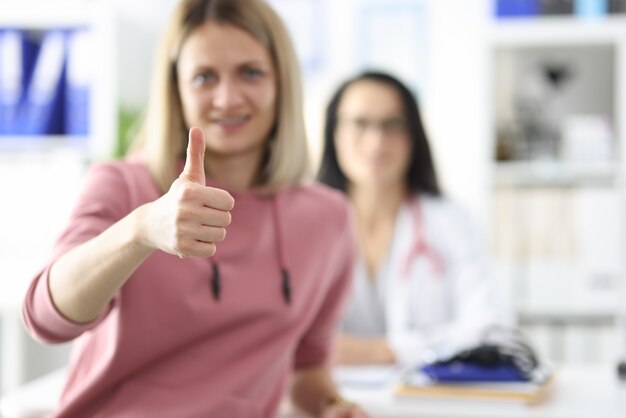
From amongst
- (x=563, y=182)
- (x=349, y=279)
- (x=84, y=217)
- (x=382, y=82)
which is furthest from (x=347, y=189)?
(x=84, y=217)

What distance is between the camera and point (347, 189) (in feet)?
8.96

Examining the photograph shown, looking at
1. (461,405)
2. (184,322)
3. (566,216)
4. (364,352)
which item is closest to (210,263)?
(184,322)

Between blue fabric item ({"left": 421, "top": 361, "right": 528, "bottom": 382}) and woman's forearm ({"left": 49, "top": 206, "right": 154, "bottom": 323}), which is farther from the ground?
woman's forearm ({"left": 49, "top": 206, "right": 154, "bottom": 323})

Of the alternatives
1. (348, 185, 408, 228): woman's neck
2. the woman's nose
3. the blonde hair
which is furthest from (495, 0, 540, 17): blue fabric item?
the woman's nose

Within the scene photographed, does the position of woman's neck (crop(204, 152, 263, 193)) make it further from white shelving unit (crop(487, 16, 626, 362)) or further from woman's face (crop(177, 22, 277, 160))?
white shelving unit (crop(487, 16, 626, 362))

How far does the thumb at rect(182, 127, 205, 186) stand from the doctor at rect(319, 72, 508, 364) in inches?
53.3

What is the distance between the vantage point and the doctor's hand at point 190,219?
1016 mm

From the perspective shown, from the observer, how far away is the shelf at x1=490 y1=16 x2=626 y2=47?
131 inches

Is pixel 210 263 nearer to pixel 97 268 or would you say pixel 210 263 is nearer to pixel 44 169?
pixel 97 268

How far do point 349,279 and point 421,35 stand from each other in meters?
2.33

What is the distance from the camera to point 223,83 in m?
1.44

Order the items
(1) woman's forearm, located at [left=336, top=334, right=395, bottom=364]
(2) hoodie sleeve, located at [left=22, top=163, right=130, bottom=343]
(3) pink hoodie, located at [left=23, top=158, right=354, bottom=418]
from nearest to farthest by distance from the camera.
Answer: (2) hoodie sleeve, located at [left=22, top=163, right=130, bottom=343] < (3) pink hoodie, located at [left=23, top=158, right=354, bottom=418] < (1) woman's forearm, located at [left=336, top=334, right=395, bottom=364]

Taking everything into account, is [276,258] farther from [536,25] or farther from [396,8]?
[396,8]

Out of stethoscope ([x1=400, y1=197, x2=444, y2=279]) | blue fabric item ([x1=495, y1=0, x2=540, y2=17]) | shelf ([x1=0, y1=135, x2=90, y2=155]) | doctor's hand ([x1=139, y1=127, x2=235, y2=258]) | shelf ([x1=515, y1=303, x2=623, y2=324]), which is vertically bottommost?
shelf ([x1=515, y1=303, x2=623, y2=324])
